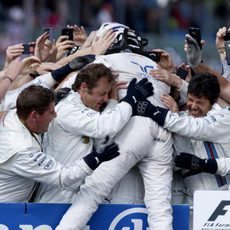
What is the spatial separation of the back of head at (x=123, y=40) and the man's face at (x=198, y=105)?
2.38 ft

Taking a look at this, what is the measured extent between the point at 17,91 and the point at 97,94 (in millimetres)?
1063

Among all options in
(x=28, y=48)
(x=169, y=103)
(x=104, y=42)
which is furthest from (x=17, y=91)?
(x=169, y=103)

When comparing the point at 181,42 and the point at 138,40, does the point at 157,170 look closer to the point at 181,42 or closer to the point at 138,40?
the point at 138,40

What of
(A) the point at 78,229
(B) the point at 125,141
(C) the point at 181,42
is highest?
(B) the point at 125,141

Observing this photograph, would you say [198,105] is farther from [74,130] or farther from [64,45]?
[64,45]

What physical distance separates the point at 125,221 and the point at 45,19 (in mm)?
12656

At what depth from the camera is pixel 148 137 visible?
871 centimetres

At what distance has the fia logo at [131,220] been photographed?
8.52 m

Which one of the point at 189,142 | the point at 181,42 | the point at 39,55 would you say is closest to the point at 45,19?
the point at 181,42

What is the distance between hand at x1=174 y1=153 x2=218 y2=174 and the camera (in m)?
8.67

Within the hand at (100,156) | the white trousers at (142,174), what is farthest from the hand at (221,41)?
the hand at (100,156)

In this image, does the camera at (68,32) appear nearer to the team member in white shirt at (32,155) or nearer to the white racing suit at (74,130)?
the white racing suit at (74,130)

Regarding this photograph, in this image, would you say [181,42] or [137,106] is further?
[181,42]

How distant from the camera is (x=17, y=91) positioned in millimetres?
9508
